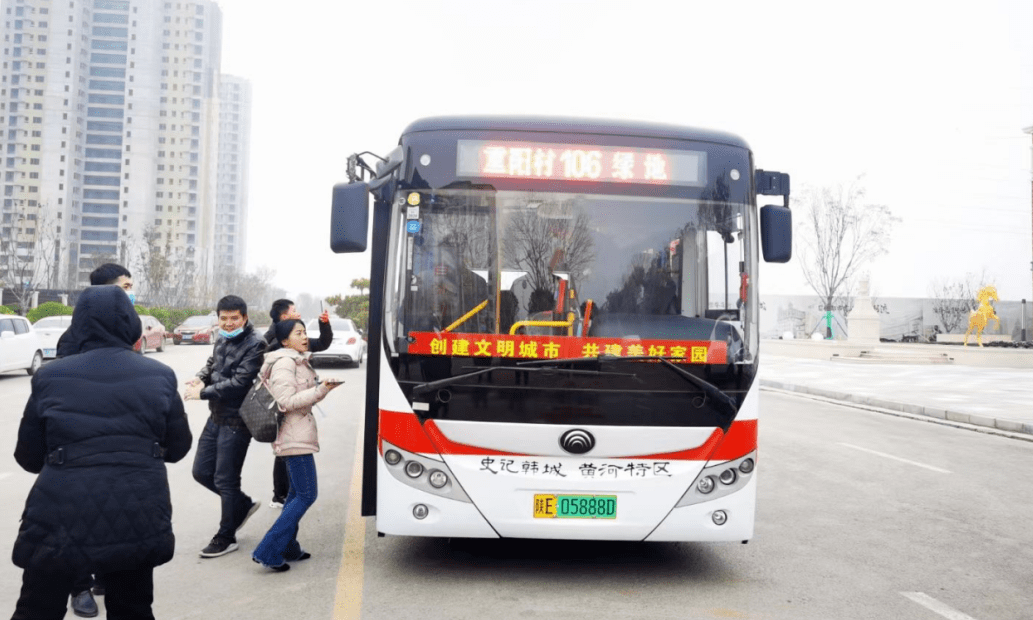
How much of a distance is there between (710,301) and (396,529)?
2.23m

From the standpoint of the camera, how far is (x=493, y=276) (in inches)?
196

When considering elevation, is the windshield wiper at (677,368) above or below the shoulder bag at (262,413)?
above

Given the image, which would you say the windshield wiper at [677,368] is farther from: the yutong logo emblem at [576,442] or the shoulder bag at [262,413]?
the shoulder bag at [262,413]

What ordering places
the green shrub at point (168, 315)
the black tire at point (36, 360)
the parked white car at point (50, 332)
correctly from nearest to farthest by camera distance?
the black tire at point (36, 360)
the parked white car at point (50, 332)
the green shrub at point (168, 315)

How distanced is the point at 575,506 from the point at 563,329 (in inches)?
38.6

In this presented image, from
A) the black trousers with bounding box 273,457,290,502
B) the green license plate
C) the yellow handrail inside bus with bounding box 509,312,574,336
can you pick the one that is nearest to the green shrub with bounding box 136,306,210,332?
the black trousers with bounding box 273,457,290,502

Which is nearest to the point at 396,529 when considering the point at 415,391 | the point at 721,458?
the point at 415,391

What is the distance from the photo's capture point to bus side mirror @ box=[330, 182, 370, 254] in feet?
16.4

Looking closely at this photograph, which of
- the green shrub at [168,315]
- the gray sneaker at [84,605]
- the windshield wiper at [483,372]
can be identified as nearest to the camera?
the gray sneaker at [84,605]

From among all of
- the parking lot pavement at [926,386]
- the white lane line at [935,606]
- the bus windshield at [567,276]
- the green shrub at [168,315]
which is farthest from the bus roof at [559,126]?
the green shrub at [168,315]

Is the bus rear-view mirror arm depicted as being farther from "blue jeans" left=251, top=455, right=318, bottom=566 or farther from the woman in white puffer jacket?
"blue jeans" left=251, top=455, right=318, bottom=566

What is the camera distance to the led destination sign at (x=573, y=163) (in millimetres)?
5090

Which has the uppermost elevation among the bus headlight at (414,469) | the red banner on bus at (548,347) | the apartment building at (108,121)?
the apartment building at (108,121)

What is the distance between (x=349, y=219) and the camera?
5020mm
